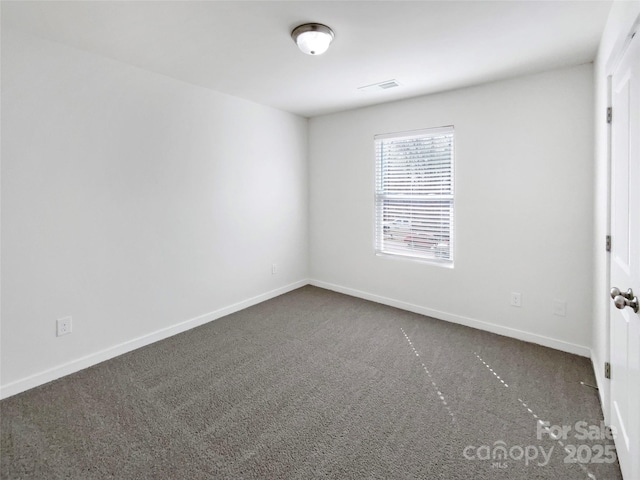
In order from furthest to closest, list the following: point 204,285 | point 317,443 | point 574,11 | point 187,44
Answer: point 204,285 → point 187,44 → point 574,11 → point 317,443

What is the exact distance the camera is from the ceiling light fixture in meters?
2.11

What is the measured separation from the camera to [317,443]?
181 cm

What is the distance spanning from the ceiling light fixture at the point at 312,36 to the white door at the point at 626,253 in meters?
1.59

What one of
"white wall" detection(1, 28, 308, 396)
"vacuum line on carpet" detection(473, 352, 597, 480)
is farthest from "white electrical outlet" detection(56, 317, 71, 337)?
"vacuum line on carpet" detection(473, 352, 597, 480)

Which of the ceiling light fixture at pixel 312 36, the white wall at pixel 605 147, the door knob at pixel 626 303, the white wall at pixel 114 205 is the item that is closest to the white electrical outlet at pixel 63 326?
the white wall at pixel 114 205

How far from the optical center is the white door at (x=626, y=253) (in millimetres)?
1339

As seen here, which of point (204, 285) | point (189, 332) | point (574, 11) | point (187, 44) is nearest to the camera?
point (574, 11)

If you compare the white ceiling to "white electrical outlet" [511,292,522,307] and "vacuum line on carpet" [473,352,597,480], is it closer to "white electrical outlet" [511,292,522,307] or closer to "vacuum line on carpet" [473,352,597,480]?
"white electrical outlet" [511,292,522,307]

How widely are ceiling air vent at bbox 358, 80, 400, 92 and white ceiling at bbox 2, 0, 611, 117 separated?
91 mm

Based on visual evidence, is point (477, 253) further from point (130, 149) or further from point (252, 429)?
point (130, 149)

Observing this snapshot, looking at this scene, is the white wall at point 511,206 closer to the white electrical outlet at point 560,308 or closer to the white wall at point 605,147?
the white electrical outlet at point 560,308

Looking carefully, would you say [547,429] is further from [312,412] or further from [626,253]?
[312,412]

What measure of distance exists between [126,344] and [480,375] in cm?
291

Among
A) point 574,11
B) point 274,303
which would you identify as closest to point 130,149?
point 274,303
